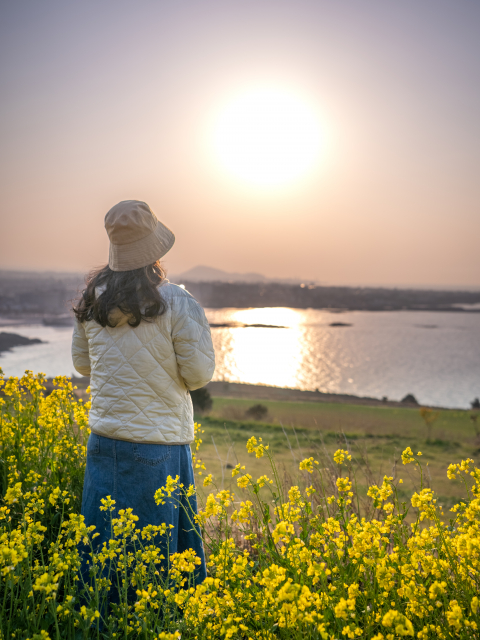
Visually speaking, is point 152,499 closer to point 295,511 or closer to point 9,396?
point 295,511

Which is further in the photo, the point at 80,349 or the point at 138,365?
the point at 80,349

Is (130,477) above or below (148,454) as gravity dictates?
below

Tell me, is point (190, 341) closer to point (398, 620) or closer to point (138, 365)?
point (138, 365)

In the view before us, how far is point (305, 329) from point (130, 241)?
188ft

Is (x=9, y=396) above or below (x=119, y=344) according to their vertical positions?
below

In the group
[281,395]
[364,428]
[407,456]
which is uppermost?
[407,456]

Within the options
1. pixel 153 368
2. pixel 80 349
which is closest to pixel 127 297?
pixel 153 368

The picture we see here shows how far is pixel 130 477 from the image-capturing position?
2043mm

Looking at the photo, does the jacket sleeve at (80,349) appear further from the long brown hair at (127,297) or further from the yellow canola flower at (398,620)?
the yellow canola flower at (398,620)

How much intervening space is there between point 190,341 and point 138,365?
26cm

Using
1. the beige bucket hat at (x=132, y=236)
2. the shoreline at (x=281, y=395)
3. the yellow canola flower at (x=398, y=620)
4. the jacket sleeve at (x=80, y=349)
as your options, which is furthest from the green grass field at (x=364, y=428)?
the yellow canola flower at (x=398, y=620)

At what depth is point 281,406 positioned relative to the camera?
79.3 ft

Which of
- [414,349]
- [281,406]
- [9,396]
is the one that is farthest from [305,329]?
[9,396]

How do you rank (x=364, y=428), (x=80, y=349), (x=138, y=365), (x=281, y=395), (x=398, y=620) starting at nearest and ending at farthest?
(x=398, y=620) < (x=138, y=365) < (x=80, y=349) < (x=364, y=428) < (x=281, y=395)
